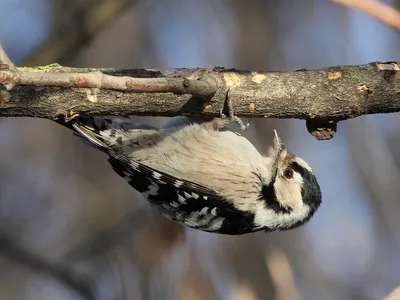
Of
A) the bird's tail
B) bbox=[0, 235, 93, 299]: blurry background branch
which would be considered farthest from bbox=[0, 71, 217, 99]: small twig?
bbox=[0, 235, 93, 299]: blurry background branch

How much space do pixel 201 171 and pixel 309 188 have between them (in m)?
0.58

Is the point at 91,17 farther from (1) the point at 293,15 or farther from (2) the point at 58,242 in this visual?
(1) the point at 293,15

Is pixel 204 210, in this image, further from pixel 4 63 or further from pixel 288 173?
pixel 4 63

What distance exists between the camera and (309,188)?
3068mm

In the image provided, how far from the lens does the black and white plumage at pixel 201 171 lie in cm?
292

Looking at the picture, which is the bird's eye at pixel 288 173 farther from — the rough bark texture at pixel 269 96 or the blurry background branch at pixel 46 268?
the blurry background branch at pixel 46 268

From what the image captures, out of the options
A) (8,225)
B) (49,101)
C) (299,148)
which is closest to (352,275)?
(299,148)

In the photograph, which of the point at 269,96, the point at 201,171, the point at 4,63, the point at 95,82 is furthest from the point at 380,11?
the point at 201,171

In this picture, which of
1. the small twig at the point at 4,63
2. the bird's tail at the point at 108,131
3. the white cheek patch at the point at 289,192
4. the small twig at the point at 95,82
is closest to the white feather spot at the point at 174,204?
Answer: the bird's tail at the point at 108,131

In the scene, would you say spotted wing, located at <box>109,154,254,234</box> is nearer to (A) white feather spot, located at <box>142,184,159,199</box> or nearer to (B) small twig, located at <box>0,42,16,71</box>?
(A) white feather spot, located at <box>142,184,159,199</box>

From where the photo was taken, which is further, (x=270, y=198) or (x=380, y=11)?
(x=270, y=198)

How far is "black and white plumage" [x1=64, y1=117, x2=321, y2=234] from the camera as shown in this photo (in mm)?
2916

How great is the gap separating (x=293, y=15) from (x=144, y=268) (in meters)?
6.64

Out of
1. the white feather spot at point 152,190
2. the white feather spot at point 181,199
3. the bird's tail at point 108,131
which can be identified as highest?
the bird's tail at point 108,131
